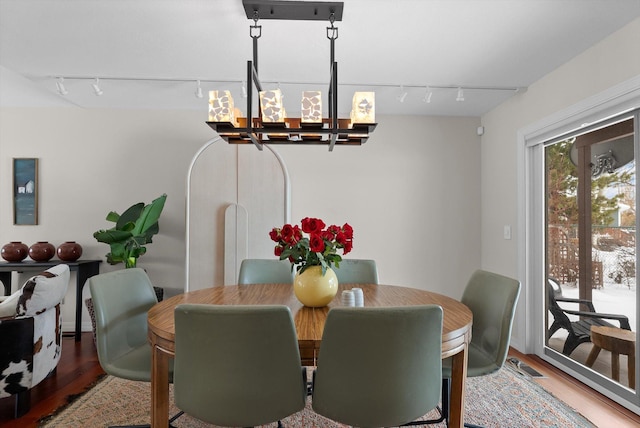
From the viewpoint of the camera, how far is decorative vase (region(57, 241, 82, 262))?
3629mm

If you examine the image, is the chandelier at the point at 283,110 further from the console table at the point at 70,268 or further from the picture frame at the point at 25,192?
the picture frame at the point at 25,192

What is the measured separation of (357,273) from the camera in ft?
8.75

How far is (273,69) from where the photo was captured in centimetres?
289

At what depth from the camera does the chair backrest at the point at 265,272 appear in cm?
263

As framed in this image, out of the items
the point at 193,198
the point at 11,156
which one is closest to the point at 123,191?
the point at 193,198

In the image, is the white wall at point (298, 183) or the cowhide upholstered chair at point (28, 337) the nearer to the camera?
the cowhide upholstered chair at point (28, 337)

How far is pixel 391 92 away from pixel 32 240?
3.95 meters

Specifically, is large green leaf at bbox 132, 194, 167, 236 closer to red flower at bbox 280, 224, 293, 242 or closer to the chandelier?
the chandelier

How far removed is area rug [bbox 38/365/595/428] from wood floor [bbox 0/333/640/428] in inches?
3.8

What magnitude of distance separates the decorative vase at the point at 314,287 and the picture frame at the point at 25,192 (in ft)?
11.8

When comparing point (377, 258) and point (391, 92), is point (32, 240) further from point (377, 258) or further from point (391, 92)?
point (391, 92)

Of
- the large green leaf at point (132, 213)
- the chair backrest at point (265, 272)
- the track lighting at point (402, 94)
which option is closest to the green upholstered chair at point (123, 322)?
the chair backrest at point (265, 272)

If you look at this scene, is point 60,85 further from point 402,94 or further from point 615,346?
point 615,346

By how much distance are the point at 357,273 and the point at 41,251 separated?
3068 mm
